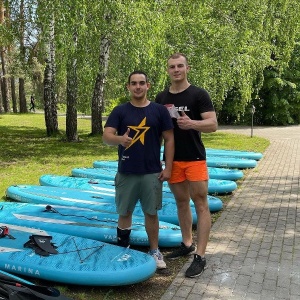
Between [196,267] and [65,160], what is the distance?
6.92 metres

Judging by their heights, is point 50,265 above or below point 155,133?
below

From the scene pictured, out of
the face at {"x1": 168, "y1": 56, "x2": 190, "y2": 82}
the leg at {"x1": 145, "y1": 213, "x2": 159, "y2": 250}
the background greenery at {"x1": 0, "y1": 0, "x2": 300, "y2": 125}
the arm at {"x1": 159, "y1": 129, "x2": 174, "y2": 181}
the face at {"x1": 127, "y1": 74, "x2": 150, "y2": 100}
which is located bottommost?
the leg at {"x1": 145, "y1": 213, "x2": 159, "y2": 250}

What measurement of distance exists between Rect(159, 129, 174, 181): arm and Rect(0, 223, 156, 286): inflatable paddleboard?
2.42 feet

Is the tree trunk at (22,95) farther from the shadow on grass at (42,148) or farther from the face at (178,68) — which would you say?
the face at (178,68)

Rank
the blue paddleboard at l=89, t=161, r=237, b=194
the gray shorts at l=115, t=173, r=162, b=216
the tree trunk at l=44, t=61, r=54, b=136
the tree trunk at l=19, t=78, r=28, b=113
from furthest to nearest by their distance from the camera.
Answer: the tree trunk at l=19, t=78, r=28, b=113, the tree trunk at l=44, t=61, r=54, b=136, the blue paddleboard at l=89, t=161, r=237, b=194, the gray shorts at l=115, t=173, r=162, b=216

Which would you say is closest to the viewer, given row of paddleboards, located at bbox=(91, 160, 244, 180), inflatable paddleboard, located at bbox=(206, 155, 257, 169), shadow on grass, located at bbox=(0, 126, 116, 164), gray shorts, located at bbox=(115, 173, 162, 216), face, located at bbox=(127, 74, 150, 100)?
face, located at bbox=(127, 74, 150, 100)

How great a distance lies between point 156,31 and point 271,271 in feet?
20.4

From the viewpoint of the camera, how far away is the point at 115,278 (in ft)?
11.0

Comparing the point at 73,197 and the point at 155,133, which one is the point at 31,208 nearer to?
the point at 73,197

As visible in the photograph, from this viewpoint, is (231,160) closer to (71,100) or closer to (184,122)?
(71,100)

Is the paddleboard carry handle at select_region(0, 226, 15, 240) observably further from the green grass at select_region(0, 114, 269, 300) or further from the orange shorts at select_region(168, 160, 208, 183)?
the orange shorts at select_region(168, 160, 208, 183)

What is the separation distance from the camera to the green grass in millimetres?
3482

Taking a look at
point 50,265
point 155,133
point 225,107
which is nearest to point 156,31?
point 155,133

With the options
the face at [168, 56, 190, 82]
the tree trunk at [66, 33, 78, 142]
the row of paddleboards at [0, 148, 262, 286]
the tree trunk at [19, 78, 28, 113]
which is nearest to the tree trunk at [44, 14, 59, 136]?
the tree trunk at [66, 33, 78, 142]
